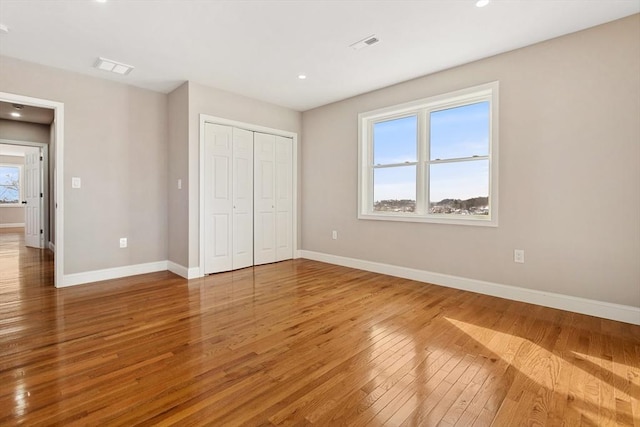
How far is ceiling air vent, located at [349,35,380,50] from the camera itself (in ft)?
9.84

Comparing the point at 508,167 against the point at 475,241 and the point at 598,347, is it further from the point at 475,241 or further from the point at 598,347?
the point at 598,347

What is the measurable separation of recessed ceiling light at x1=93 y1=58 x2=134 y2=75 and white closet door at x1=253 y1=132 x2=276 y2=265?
1.83 metres

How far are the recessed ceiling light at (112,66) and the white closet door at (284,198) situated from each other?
2.25 metres

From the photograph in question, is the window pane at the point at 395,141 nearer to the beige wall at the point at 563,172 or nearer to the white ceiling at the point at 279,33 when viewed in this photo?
the beige wall at the point at 563,172

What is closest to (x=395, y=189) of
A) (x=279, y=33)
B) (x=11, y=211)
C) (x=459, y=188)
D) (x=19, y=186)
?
(x=459, y=188)

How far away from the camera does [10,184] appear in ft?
33.8

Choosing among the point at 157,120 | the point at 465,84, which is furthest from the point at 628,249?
the point at 157,120

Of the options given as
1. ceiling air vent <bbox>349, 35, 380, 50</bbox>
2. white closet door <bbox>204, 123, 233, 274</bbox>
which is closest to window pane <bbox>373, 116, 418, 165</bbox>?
ceiling air vent <bbox>349, 35, 380, 50</bbox>

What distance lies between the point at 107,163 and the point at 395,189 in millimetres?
3933

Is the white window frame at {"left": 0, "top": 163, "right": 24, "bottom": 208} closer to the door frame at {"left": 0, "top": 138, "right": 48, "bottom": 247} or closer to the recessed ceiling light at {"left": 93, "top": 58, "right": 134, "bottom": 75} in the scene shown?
the door frame at {"left": 0, "top": 138, "right": 48, "bottom": 247}

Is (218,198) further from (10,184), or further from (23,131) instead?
(10,184)

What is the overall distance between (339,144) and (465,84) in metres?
2.01

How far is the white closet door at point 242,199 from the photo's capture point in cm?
466

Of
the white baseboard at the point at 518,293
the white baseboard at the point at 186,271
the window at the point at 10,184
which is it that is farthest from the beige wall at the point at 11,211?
the white baseboard at the point at 518,293
